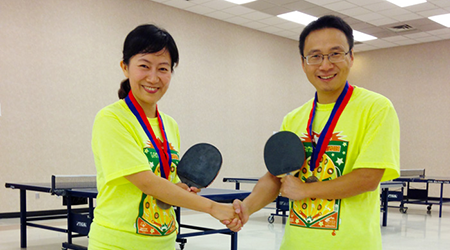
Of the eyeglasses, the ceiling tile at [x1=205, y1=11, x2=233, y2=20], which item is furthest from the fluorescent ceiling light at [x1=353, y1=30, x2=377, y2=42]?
the eyeglasses

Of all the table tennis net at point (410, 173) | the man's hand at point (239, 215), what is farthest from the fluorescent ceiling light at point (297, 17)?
the man's hand at point (239, 215)

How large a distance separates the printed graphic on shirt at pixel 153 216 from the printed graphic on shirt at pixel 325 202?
471 mm

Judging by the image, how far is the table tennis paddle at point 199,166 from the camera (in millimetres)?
1827

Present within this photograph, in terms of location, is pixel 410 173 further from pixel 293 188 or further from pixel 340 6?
pixel 293 188

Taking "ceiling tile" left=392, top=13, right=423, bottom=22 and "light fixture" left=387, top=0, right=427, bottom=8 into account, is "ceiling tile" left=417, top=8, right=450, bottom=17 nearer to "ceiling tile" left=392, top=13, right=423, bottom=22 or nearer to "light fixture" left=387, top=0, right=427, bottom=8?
"ceiling tile" left=392, top=13, right=423, bottom=22

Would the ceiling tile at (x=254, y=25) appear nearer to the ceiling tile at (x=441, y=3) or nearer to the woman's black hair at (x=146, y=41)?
the ceiling tile at (x=441, y=3)

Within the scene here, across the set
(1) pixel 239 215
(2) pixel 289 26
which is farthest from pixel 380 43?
(1) pixel 239 215

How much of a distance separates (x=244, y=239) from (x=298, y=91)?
280 inches

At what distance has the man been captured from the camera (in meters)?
1.49

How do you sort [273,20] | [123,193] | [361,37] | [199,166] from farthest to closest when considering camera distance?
1. [361,37]
2. [273,20]
3. [199,166]
4. [123,193]

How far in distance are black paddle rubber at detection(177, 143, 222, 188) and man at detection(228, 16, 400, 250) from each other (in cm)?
40

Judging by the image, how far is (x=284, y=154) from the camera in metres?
1.62

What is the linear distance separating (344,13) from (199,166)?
8.56 meters

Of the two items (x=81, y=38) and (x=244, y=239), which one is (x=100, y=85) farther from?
(x=244, y=239)
